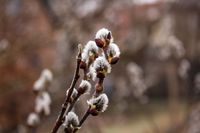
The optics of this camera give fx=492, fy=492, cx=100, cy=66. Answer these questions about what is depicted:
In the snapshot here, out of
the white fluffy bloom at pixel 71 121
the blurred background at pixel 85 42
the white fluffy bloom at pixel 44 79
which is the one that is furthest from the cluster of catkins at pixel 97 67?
the blurred background at pixel 85 42

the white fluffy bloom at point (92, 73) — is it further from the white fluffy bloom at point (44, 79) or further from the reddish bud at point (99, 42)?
the white fluffy bloom at point (44, 79)

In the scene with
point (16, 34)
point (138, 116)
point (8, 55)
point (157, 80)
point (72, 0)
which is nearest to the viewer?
point (8, 55)

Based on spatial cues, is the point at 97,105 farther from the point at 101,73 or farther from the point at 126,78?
the point at 126,78

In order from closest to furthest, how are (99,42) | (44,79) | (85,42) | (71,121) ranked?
(99,42), (71,121), (44,79), (85,42)

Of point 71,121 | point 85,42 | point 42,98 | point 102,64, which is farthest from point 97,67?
point 85,42

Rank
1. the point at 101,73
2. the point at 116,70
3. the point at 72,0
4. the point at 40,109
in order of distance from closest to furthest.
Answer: the point at 101,73 < the point at 40,109 < the point at 72,0 < the point at 116,70

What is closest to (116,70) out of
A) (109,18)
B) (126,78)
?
(126,78)

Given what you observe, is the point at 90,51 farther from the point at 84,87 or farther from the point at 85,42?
the point at 85,42
